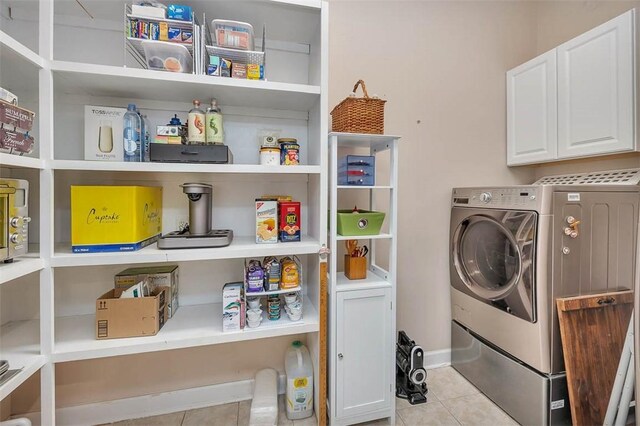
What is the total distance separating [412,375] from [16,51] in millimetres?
2378

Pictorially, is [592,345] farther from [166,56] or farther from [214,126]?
[166,56]

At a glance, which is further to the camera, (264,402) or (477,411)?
(477,411)

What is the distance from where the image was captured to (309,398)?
1.59 meters

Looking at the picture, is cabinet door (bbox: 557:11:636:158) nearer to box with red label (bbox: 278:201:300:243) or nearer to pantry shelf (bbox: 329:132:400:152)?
pantry shelf (bbox: 329:132:400:152)

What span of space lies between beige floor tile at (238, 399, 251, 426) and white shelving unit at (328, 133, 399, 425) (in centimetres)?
50

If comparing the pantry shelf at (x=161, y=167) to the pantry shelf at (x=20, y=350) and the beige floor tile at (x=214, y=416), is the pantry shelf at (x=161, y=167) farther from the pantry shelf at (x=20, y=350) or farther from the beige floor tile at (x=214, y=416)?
the beige floor tile at (x=214, y=416)

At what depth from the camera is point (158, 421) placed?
158 cm

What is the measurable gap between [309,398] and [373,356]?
441 millimetres

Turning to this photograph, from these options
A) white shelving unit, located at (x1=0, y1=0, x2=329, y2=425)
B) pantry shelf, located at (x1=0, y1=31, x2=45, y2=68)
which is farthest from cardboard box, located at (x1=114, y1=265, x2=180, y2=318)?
pantry shelf, located at (x1=0, y1=31, x2=45, y2=68)

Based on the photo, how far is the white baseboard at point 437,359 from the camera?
210cm

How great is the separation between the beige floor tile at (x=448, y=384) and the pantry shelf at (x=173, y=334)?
1057 millimetres

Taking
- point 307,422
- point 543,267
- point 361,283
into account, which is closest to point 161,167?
point 361,283

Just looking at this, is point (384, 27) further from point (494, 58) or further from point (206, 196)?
point (206, 196)

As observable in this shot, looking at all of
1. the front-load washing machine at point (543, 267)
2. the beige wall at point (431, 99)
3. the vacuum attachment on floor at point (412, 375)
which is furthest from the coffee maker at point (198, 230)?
the front-load washing machine at point (543, 267)
